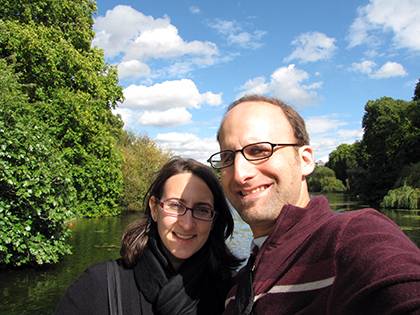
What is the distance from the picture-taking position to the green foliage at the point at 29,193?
8242 mm

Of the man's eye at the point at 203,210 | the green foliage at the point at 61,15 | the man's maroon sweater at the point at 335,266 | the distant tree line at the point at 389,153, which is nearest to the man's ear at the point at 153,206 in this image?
the man's eye at the point at 203,210

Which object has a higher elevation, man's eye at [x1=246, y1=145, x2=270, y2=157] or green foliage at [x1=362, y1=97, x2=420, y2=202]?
green foliage at [x1=362, y1=97, x2=420, y2=202]

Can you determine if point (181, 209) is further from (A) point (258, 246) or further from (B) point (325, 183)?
(B) point (325, 183)

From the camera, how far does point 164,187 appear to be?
8.68ft

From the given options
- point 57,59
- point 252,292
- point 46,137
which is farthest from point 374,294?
point 57,59

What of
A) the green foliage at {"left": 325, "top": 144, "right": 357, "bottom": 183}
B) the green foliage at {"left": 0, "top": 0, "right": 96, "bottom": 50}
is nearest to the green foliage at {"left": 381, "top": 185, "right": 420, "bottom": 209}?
the green foliage at {"left": 0, "top": 0, "right": 96, "bottom": 50}

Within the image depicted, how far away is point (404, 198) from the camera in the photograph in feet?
108

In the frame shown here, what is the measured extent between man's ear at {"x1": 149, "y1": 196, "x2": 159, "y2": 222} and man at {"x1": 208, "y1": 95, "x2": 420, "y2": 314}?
78cm

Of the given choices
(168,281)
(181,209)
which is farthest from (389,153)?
(168,281)

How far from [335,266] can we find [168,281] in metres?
1.32

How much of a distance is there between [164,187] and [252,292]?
1.25 m

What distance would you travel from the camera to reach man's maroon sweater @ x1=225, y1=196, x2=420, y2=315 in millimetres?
1054

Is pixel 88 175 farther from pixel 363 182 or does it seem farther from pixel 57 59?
pixel 363 182

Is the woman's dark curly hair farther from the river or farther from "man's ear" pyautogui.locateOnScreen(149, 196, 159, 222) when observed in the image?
the river
